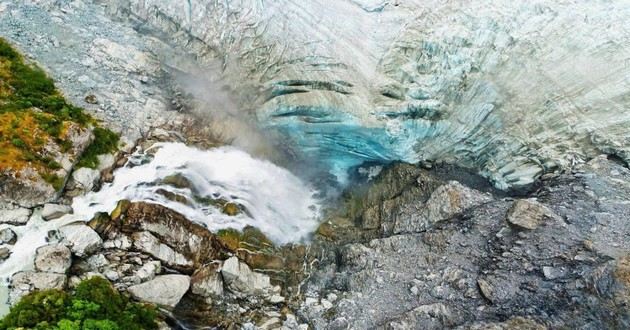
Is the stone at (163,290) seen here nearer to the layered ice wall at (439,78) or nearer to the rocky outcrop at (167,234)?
the rocky outcrop at (167,234)

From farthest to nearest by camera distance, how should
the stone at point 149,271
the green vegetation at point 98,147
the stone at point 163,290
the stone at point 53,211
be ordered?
the green vegetation at point 98,147, the stone at point 53,211, the stone at point 149,271, the stone at point 163,290

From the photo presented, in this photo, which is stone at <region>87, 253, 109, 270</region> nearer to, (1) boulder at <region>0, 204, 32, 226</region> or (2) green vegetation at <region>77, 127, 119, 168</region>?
(1) boulder at <region>0, 204, 32, 226</region>

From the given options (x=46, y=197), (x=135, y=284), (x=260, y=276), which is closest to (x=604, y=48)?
(x=260, y=276)

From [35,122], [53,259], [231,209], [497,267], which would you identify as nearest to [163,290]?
[53,259]

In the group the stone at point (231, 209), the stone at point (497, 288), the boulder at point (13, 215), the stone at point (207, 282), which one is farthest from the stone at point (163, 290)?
the stone at point (497, 288)

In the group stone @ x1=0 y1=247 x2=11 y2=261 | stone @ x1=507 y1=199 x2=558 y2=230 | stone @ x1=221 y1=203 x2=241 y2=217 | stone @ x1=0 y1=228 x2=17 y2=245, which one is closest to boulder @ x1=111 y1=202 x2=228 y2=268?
stone @ x1=221 y1=203 x2=241 y2=217

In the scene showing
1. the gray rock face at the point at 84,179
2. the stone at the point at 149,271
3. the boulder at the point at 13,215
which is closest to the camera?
the stone at the point at 149,271
